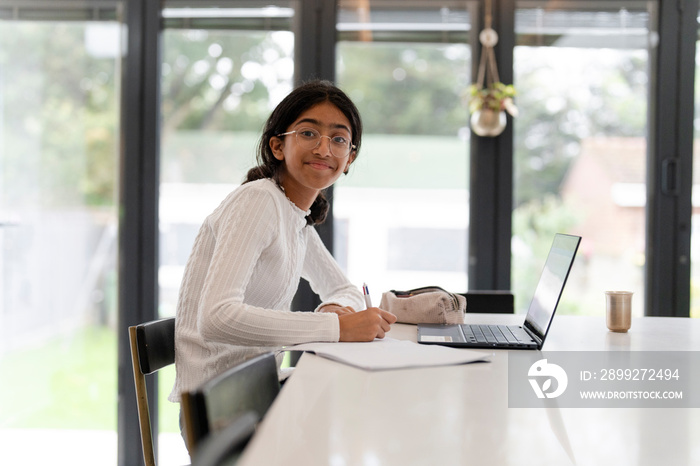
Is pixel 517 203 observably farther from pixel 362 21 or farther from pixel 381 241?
pixel 362 21

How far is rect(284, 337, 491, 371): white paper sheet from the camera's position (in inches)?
46.1

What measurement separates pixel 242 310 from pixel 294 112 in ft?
1.91

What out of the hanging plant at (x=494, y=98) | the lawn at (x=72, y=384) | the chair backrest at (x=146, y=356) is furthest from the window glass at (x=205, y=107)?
the chair backrest at (x=146, y=356)

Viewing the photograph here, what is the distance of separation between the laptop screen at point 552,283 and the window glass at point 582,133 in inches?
60.6

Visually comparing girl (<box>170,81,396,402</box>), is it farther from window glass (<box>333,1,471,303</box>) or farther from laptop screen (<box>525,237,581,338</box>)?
window glass (<box>333,1,471,303</box>)

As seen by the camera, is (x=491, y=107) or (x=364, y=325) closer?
(x=364, y=325)

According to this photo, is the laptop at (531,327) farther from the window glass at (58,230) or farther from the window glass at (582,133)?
the window glass at (58,230)

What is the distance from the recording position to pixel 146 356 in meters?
1.50

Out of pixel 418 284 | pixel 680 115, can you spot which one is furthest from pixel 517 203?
pixel 680 115

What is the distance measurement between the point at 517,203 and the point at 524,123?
0.38m

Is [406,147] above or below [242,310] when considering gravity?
above

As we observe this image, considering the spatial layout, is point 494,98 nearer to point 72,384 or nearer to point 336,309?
point 336,309

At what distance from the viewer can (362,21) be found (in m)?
3.15

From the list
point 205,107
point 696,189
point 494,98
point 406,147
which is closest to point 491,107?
point 494,98
